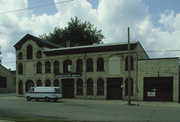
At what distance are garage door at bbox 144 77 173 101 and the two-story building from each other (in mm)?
129

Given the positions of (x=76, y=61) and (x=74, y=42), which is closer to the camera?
(x=76, y=61)

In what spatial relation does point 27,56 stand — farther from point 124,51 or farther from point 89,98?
point 124,51

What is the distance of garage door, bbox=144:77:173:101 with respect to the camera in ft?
125

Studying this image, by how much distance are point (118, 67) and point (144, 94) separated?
5346mm

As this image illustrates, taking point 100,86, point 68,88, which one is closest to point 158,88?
point 100,86

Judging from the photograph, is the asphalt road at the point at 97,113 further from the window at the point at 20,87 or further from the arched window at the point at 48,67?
the window at the point at 20,87

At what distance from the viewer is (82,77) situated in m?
44.5

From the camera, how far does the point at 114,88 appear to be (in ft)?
138

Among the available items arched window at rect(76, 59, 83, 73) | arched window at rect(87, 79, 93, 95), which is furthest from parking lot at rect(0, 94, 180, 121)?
arched window at rect(76, 59, 83, 73)

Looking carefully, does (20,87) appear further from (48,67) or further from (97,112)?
(97,112)

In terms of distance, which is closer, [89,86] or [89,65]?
[89,86]

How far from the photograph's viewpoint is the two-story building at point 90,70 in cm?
3944

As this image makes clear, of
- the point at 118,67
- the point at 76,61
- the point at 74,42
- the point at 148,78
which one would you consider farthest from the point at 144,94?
the point at 74,42

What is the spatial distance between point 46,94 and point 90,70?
7.97m
